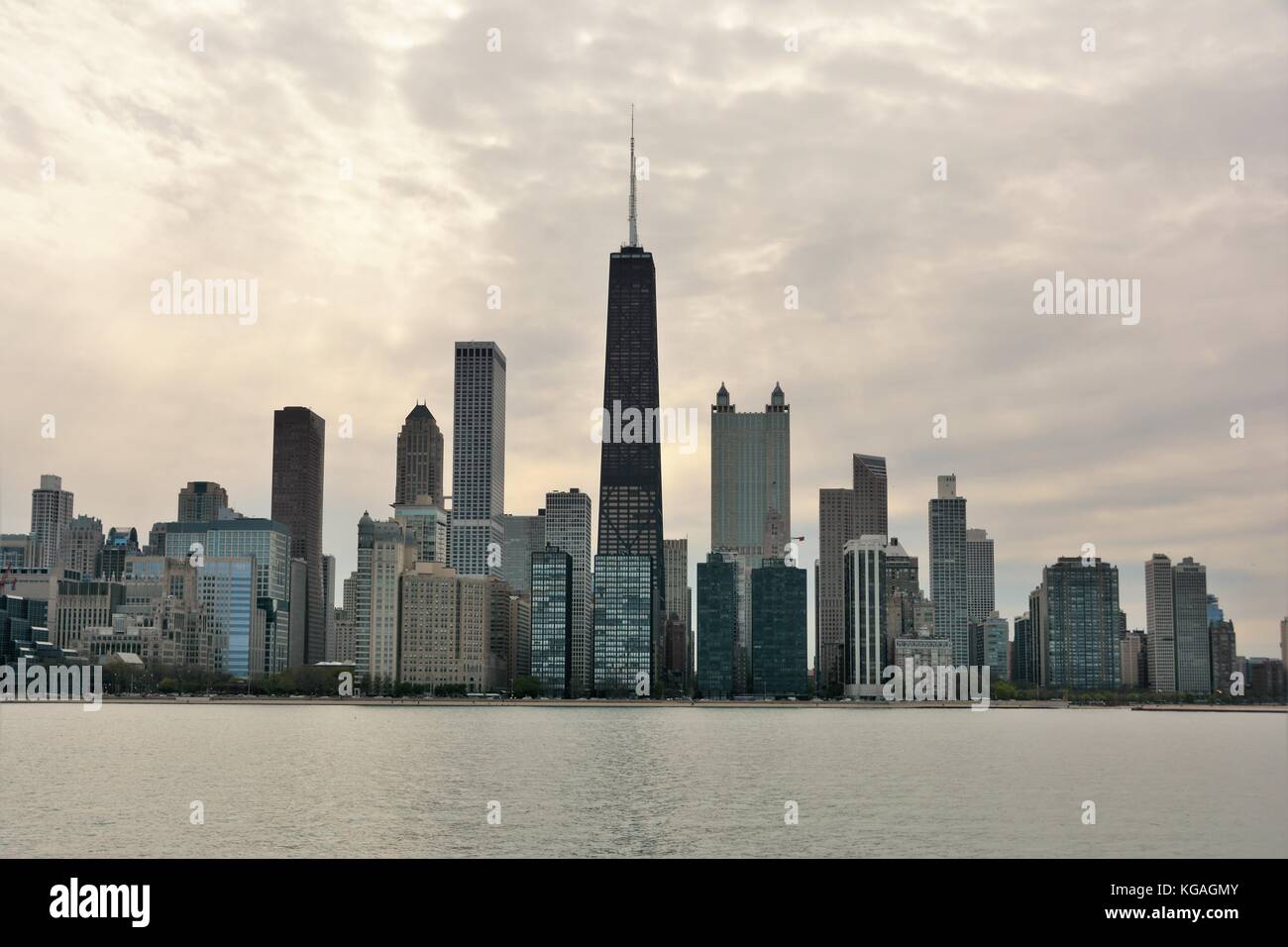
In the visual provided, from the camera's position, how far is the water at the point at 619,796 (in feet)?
189

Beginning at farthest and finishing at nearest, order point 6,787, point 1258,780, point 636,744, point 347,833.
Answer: point 636,744 < point 1258,780 < point 6,787 < point 347,833

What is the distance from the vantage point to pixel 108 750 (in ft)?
383

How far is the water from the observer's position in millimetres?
57594

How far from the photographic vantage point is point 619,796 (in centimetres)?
7756
